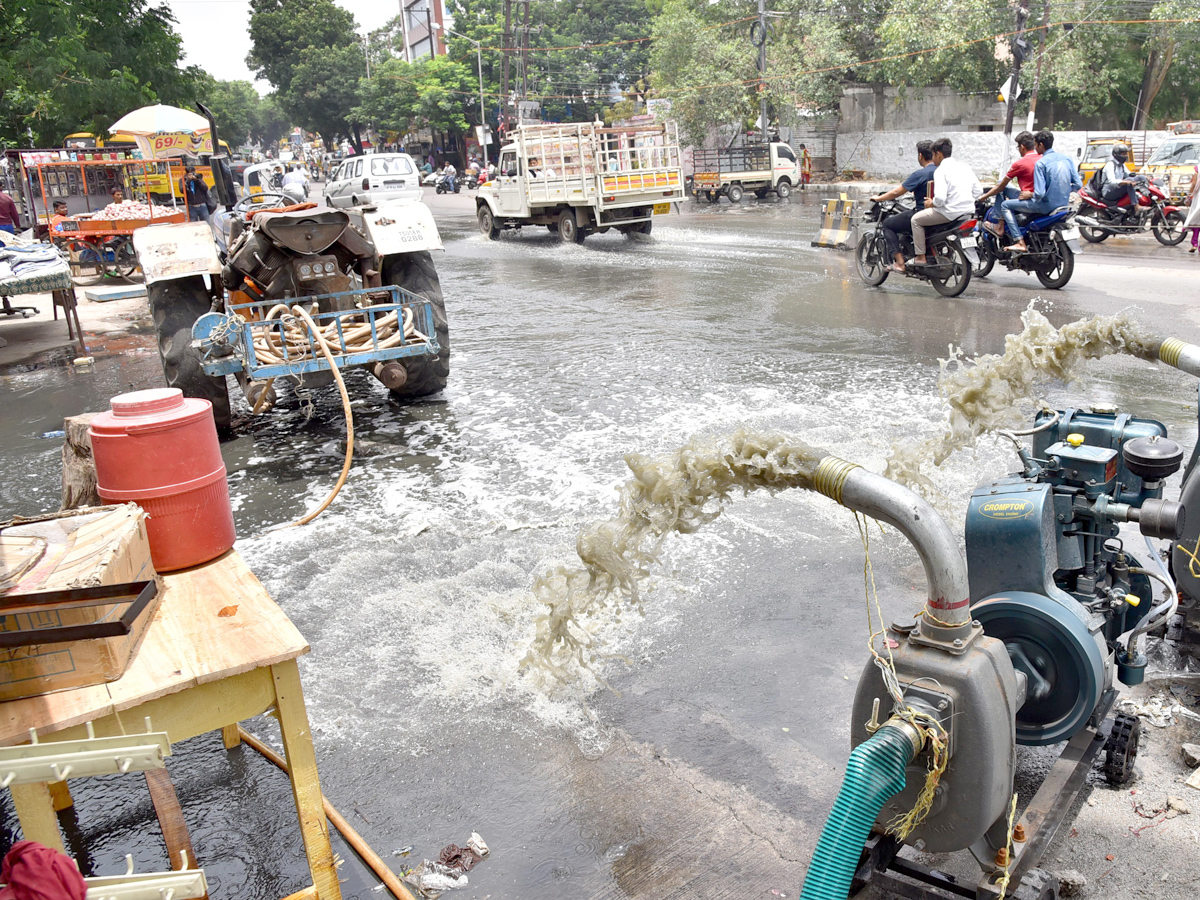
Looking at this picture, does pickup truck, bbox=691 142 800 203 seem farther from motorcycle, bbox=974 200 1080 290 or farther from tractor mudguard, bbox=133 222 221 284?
tractor mudguard, bbox=133 222 221 284

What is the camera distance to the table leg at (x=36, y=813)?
2008mm

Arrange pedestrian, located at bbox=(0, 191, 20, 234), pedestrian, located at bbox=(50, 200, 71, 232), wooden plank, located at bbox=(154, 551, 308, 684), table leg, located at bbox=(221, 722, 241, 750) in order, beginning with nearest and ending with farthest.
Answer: wooden plank, located at bbox=(154, 551, 308, 684) < table leg, located at bbox=(221, 722, 241, 750) < pedestrian, located at bbox=(0, 191, 20, 234) < pedestrian, located at bbox=(50, 200, 71, 232)

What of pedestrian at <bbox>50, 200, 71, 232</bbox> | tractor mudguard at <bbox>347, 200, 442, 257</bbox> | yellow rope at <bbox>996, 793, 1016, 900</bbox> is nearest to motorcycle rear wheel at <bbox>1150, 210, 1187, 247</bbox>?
tractor mudguard at <bbox>347, 200, 442, 257</bbox>

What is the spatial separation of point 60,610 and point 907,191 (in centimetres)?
1035

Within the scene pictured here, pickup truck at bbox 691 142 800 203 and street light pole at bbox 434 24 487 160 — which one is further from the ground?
street light pole at bbox 434 24 487 160

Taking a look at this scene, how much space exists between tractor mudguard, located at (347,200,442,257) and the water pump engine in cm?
551

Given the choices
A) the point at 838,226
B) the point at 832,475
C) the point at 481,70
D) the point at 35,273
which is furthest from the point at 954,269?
the point at 481,70

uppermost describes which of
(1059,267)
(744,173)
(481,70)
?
(481,70)

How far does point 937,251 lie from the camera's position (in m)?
10.9

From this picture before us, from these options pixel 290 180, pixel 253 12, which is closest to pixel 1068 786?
pixel 290 180

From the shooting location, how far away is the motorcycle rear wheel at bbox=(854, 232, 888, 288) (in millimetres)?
11758

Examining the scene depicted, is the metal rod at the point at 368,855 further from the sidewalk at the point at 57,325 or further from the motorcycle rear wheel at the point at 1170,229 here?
the motorcycle rear wheel at the point at 1170,229

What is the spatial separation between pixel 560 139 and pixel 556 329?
8.40 m

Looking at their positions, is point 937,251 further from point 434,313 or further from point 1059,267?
point 434,313
